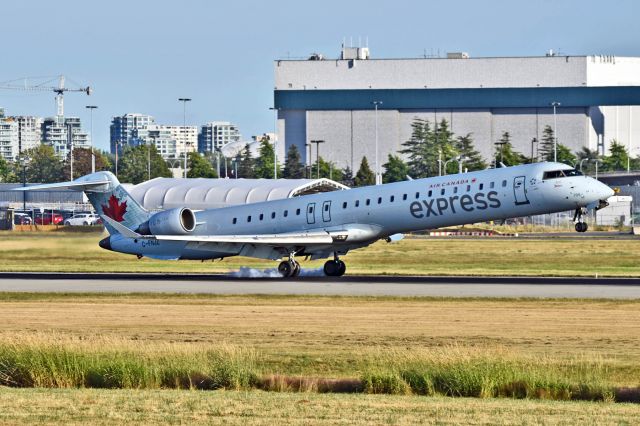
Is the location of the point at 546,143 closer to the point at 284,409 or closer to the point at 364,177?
the point at 364,177

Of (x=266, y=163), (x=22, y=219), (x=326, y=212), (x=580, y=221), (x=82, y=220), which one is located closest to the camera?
(x=580, y=221)

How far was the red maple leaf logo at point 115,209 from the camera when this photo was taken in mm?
54562

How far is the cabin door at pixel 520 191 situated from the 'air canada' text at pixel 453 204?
76 cm

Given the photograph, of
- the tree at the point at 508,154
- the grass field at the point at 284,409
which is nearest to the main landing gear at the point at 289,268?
the grass field at the point at 284,409

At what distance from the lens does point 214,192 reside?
104 meters

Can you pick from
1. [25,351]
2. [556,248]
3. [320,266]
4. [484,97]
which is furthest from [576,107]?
[25,351]

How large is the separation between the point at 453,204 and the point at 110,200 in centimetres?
1580

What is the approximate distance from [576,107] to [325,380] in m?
146

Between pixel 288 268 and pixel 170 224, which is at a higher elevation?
pixel 170 224

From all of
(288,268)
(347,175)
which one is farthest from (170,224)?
(347,175)

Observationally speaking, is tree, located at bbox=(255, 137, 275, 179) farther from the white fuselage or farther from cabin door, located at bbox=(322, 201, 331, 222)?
cabin door, located at bbox=(322, 201, 331, 222)

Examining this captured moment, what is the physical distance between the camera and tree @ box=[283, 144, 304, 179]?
163500 mm

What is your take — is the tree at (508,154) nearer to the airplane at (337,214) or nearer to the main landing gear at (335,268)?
the airplane at (337,214)

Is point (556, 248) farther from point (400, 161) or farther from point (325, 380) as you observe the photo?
point (400, 161)
